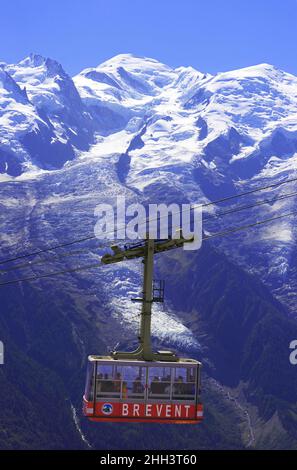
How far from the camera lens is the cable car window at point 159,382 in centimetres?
9269

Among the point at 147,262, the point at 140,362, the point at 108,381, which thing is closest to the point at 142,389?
the point at 140,362

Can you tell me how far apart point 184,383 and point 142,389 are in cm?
398

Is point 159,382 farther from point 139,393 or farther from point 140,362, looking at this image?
point 140,362

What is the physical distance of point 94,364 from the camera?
306 ft

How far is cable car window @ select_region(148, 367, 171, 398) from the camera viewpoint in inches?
3649

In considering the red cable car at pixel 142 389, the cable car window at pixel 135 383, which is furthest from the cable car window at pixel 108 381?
the cable car window at pixel 135 383

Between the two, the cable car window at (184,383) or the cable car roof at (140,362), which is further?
the cable car window at (184,383)

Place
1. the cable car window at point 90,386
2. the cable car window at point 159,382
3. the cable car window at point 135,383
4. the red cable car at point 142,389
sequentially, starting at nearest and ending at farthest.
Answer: the red cable car at point 142,389 < the cable car window at point 135,383 < the cable car window at point 159,382 < the cable car window at point 90,386

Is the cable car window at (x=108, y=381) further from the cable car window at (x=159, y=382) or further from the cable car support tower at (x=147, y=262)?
the cable car support tower at (x=147, y=262)

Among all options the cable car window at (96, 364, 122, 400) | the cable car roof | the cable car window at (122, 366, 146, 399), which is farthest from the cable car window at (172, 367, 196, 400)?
the cable car window at (96, 364, 122, 400)

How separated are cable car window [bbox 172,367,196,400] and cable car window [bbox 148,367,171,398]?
0.54 meters

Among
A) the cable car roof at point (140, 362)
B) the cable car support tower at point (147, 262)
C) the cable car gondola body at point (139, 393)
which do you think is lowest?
the cable car gondola body at point (139, 393)

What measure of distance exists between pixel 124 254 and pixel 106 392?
13.4 metres

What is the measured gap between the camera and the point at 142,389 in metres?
92.6
